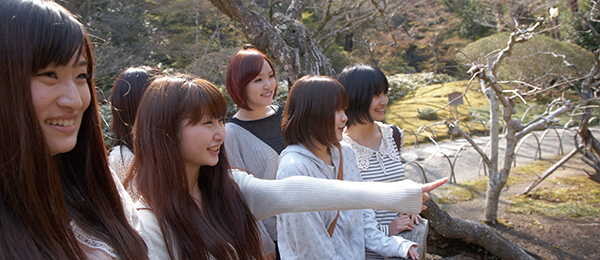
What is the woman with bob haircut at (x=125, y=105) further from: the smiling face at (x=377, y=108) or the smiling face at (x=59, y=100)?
the smiling face at (x=377, y=108)

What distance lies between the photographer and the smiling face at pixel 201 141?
122 cm

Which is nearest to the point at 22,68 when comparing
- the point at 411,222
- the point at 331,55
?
the point at 411,222

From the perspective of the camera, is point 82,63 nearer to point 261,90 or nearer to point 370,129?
point 261,90

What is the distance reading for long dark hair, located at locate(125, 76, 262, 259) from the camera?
114cm

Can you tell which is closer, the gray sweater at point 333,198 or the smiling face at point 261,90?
the gray sweater at point 333,198

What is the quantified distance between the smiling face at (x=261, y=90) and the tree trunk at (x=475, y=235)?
1640mm

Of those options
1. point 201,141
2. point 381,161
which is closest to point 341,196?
point 201,141

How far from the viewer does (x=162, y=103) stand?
47.4 inches

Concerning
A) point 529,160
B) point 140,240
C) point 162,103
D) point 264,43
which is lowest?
point 529,160

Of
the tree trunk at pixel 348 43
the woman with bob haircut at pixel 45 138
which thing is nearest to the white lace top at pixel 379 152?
the woman with bob haircut at pixel 45 138

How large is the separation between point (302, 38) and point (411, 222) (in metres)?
1.81

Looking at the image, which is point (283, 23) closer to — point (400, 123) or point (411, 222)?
point (411, 222)

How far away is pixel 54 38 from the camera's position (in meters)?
0.79

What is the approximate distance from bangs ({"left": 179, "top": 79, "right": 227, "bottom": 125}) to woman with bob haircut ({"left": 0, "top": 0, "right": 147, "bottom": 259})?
314mm
